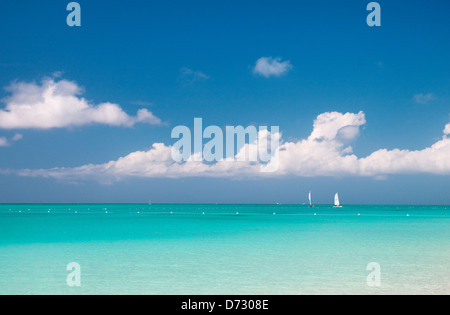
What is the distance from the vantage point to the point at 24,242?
34125 millimetres

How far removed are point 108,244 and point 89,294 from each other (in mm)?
17125

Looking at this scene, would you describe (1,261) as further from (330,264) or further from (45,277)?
(330,264)

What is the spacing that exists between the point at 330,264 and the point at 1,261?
58.3 ft

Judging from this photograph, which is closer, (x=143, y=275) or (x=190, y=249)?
(x=143, y=275)

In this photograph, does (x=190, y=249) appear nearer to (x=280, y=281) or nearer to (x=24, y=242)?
(x=280, y=281)

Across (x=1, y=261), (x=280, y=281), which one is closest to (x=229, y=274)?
(x=280, y=281)

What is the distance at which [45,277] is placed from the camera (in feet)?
60.5

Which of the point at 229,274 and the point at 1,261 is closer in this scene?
the point at 229,274

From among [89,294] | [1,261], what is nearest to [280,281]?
[89,294]

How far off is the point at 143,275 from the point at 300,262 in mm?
8334
